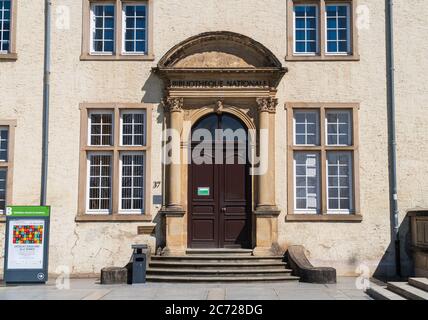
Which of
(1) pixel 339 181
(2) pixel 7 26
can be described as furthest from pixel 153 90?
(1) pixel 339 181

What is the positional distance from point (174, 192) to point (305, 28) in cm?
514

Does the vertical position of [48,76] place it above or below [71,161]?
above

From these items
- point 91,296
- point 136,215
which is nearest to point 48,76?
point 136,215

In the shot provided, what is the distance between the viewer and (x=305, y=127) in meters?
14.6

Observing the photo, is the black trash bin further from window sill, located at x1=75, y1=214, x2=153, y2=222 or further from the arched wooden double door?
the arched wooden double door

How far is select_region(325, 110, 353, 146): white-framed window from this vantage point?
47.8 ft

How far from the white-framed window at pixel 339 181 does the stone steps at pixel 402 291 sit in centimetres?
274

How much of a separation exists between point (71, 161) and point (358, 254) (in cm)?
711

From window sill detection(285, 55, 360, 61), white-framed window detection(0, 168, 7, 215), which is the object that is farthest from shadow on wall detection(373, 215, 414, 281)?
white-framed window detection(0, 168, 7, 215)

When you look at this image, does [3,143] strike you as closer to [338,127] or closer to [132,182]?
[132,182]

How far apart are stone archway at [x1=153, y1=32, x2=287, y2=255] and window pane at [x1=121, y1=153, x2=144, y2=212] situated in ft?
2.25

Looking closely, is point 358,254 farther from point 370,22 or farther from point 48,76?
→ point 48,76

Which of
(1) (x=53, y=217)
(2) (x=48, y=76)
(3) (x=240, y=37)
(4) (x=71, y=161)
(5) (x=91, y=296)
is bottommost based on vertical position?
(5) (x=91, y=296)

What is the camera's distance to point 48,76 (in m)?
14.6
